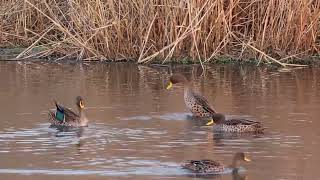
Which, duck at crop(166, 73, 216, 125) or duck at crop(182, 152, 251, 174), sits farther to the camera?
duck at crop(166, 73, 216, 125)

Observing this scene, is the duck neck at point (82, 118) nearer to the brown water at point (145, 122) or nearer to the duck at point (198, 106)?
the brown water at point (145, 122)

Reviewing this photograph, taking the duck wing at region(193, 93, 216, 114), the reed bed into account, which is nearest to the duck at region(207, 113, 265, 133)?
the duck wing at region(193, 93, 216, 114)

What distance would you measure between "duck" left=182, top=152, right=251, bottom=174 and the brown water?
10 cm

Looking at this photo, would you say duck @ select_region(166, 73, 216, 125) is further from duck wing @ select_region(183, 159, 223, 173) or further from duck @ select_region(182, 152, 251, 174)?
duck wing @ select_region(183, 159, 223, 173)

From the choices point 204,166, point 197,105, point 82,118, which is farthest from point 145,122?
point 204,166

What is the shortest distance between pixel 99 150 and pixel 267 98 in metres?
3.87

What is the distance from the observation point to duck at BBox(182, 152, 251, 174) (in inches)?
336

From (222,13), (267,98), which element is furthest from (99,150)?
(222,13)

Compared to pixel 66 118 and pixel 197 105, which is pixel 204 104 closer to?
pixel 197 105

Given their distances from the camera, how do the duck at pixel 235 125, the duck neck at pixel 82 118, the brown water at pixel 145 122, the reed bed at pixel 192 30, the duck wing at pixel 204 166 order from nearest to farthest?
the duck wing at pixel 204 166 → the brown water at pixel 145 122 → the duck at pixel 235 125 → the duck neck at pixel 82 118 → the reed bed at pixel 192 30

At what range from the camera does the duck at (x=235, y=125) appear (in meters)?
10.5

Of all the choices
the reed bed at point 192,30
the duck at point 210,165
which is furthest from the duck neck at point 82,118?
the reed bed at point 192,30

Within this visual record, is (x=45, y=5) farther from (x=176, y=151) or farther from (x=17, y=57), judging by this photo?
(x=176, y=151)

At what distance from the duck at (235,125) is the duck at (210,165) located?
1753 mm
